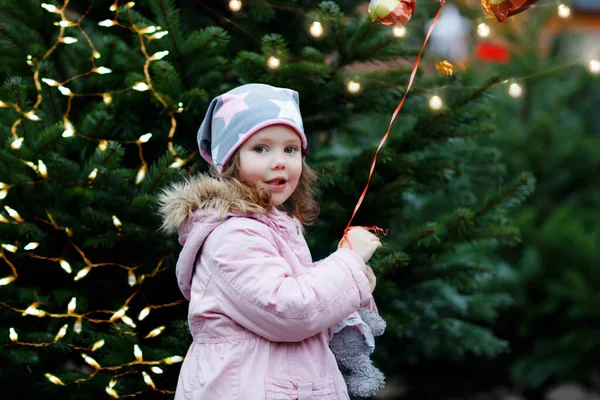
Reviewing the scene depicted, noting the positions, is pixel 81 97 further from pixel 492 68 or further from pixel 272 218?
pixel 492 68

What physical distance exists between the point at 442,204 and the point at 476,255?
641 mm

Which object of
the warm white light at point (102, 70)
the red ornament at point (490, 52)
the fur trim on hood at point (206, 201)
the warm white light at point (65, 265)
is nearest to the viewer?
the fur trim on hood at point (206, 201)

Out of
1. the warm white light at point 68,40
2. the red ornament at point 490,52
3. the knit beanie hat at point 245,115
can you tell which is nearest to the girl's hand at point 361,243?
the knit beanie hat at point 245,115

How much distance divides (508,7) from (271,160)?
0.90 m

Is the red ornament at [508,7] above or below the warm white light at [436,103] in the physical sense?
above

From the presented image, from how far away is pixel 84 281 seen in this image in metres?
2.71

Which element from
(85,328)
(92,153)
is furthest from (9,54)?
(85,328)

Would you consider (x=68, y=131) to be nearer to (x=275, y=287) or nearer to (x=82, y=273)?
(x=82, y=273)

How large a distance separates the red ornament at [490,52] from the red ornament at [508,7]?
3771 mm

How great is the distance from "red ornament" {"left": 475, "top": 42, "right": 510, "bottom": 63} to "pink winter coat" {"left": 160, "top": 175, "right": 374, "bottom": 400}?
4392 millimetres

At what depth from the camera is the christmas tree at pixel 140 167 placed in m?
2.49

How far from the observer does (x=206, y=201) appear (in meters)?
2.07

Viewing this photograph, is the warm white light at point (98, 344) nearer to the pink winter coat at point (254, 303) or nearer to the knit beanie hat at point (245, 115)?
the pink winter coat at point (254, 303)

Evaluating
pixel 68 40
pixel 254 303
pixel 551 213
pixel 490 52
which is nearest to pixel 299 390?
pixel 254 303
